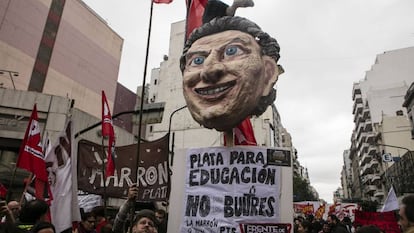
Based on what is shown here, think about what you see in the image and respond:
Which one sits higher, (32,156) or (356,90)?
(356,90)

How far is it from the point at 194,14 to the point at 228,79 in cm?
208

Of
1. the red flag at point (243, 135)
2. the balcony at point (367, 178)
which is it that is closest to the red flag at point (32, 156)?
the red flag at point (243, 135)

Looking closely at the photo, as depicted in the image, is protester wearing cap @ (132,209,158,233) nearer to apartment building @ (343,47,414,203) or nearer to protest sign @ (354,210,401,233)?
protest sign @ (354,210,401,233)

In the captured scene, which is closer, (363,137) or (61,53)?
(61,53)

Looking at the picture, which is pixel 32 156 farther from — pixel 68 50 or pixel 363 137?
pixel 363 137

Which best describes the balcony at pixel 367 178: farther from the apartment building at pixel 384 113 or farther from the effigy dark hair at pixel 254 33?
the effigy dark hair at pixel 254 33

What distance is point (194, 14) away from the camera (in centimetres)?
604

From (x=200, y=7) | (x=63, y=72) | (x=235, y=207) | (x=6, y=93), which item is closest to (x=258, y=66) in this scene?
(x=235, y=207)

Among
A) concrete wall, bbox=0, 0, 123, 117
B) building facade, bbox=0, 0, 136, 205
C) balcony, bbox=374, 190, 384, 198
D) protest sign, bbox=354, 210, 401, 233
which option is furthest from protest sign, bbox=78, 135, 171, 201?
balcony, bbox=374, 190, 384, 198

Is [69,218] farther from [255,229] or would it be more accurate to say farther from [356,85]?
[356,85]

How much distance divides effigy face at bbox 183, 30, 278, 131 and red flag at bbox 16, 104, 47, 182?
6.81ft

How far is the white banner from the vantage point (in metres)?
4.06

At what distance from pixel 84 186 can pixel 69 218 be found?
2319mm

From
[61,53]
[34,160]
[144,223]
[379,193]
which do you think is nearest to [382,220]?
[144,223]
